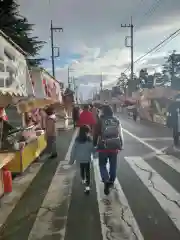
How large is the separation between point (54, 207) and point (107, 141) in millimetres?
1823

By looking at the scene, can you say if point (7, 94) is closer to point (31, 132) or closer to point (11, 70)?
point (11, 70)

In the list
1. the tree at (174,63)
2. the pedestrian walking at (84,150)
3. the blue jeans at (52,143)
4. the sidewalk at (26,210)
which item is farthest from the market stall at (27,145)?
the tree at (174,63)

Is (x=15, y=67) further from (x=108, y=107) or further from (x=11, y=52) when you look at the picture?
(x=108, y=107)

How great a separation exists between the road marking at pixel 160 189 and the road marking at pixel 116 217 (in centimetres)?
69

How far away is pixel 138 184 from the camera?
26.2 feet

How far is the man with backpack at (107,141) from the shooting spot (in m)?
7.21

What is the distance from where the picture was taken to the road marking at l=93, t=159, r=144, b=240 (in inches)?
194

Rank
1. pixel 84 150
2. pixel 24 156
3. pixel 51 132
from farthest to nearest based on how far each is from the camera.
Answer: pixel 51 132 < pixel 24 156 < pixel 84 150

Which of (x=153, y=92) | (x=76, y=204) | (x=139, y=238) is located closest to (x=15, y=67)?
(x=76, y=204)

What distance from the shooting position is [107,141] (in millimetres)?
7211

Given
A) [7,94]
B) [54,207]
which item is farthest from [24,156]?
[54,207]

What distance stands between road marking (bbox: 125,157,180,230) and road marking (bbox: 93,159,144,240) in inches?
27.3

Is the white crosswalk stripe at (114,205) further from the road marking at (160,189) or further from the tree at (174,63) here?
the tree at (174,63)

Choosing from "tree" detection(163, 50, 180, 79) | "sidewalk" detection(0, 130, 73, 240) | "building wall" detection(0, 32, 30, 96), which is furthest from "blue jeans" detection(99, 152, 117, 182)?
"tree" detection(163, 50, 180, 79)
